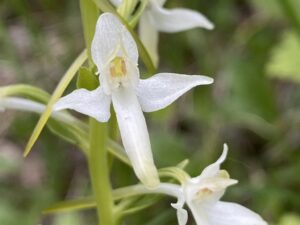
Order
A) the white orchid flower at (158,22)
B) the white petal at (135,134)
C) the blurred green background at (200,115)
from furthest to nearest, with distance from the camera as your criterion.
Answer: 1. the blurred green background at (200,115)
2. the white orchid flower at (158,22)
3. the white petal at (135,134)

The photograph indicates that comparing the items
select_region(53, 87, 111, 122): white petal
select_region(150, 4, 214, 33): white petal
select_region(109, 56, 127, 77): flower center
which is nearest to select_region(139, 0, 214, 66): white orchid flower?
select_region(150, 4, 214, 33): white petal

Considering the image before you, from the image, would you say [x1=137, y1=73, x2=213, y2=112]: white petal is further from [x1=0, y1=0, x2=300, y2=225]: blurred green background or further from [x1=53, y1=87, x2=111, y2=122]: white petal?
[x1=0, y1=0, x2=300, y2=225]: blurred green background

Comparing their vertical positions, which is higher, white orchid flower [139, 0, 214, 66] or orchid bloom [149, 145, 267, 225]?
white orchid flower [139, 0, 214, 66]

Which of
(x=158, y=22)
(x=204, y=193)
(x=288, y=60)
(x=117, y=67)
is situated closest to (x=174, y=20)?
(x=158, y=22)

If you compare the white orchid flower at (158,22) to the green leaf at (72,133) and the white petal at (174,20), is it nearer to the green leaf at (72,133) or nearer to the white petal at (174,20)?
the white petal at (174,20)

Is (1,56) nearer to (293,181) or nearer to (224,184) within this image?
(293,181)

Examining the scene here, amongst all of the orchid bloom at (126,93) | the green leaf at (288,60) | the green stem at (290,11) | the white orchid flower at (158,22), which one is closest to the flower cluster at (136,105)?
the orchid bloom at (126,93)
